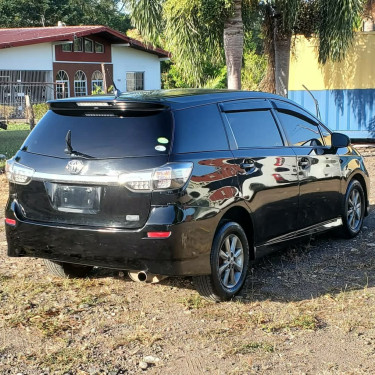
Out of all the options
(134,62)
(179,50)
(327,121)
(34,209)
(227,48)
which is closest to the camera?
(34,209)

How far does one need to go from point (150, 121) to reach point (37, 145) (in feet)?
3.34

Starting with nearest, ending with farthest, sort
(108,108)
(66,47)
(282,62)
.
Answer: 1. (108,108)
2. (282,62)
3. (66,47)

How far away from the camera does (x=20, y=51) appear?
3697 centimetres

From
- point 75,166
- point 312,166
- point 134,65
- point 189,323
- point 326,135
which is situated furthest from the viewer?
point 134,65

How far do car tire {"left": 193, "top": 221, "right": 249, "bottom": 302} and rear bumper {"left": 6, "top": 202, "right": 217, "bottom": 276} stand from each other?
13cm

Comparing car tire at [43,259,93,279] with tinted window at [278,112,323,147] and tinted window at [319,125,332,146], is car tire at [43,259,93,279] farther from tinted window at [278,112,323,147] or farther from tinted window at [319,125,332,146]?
tinted window at [319,125,332,146]

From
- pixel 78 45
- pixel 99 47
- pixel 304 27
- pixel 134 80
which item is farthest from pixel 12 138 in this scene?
pixel 134 80

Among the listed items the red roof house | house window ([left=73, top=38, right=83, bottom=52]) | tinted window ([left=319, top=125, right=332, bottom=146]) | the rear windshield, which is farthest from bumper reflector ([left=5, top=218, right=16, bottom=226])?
house window ([left=73, top=38, right=83, bottom=52])

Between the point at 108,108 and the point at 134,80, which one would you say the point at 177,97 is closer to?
the point at 108,108

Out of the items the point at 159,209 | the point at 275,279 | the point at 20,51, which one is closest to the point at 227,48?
the point at 275,279

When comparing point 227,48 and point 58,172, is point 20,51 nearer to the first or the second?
point 227,48

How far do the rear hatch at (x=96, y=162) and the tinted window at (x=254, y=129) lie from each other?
86cm

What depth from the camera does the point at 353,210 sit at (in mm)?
7965

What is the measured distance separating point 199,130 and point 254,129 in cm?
87
